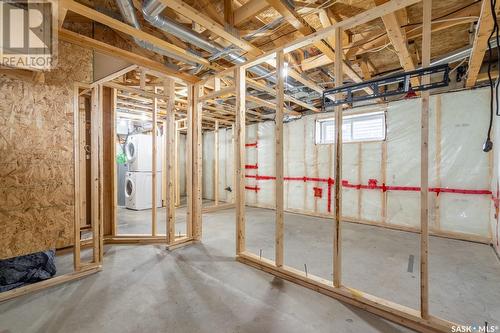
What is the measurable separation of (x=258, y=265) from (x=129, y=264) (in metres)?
1.58

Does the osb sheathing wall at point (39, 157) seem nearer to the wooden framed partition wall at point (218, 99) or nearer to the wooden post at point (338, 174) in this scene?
the wooden framed partition wall at point (218, 99)

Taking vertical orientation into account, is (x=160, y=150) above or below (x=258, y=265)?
above

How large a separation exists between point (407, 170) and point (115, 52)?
5166 millimetres

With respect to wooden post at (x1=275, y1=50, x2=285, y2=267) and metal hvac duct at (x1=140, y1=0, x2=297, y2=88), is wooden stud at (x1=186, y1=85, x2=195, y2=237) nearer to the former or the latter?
metal hvac duct at (x1=140, y1=0, x2=297, y2=88)

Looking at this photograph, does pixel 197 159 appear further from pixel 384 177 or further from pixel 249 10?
pixel 384 177

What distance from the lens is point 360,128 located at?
4910 millimetres

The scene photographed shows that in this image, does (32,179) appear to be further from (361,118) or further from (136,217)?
(361,118)

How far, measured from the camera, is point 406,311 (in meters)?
1.73

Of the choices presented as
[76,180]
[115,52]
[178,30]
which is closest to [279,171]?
[178,30]

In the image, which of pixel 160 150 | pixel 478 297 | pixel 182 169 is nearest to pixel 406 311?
pixel 478 297

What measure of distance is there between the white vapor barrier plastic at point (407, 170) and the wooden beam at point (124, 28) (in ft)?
11.8

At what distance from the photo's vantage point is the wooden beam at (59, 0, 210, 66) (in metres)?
1.92

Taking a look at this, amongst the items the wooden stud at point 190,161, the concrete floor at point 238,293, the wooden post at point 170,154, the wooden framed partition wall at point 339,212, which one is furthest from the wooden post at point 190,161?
the wooden framed partition wall at point 339,212

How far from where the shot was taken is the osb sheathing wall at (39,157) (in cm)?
207
